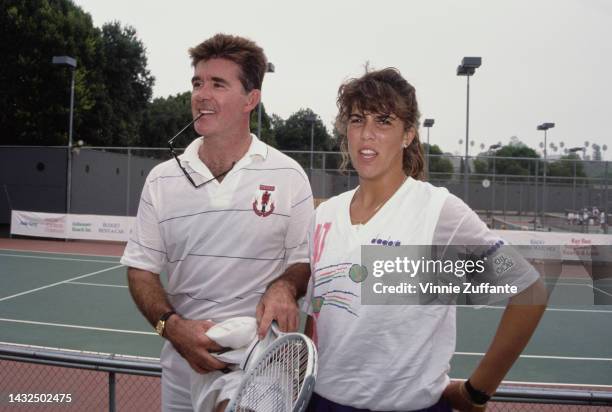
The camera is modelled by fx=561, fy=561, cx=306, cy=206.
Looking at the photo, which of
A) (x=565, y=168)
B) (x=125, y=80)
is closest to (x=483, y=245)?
(x=565, y=168)

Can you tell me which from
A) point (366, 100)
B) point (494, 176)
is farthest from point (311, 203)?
point (494, 176)

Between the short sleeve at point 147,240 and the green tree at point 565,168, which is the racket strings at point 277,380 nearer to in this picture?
the short sleeve at point 147,240

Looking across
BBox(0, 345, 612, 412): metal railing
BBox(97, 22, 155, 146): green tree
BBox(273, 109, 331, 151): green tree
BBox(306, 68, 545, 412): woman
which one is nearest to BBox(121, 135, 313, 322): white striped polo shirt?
BBox(306, 68, 545, 412): woman

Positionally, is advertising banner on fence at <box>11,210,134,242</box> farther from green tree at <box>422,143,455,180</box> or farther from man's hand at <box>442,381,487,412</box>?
man's hand at <box>442,381,487,412</box>

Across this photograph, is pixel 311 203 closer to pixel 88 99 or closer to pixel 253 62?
pixel 253 62

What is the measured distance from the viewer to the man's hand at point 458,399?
68.8 inches

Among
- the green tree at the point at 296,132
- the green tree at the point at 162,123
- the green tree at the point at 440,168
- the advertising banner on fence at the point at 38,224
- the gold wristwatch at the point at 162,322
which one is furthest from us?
the green tree at the point at 296,132

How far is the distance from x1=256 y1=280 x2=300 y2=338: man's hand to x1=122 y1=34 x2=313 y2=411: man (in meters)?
0.09

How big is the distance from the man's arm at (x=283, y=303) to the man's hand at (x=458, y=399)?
0.53 meters

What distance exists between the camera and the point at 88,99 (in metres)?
29.1

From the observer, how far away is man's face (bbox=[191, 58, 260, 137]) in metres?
2.22

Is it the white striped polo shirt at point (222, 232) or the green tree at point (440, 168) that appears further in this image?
the green tree at point (440, 168)

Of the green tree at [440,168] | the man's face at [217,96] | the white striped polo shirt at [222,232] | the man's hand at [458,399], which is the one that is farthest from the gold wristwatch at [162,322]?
the green tree at [440,168]

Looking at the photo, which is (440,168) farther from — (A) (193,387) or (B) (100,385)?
(A) (193,387)
